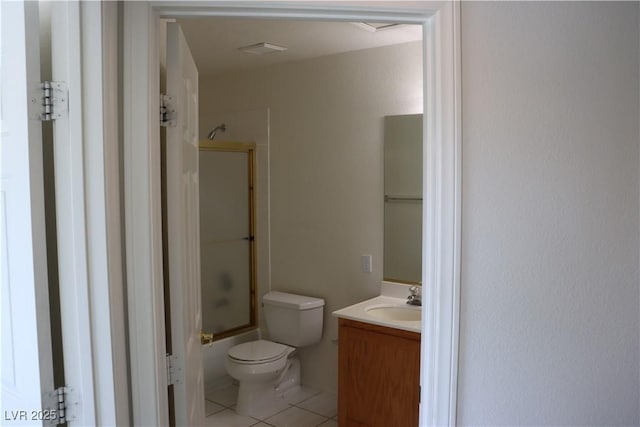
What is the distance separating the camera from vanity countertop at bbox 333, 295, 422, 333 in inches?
104

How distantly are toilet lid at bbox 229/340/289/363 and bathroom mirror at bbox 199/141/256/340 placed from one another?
496 millimetres

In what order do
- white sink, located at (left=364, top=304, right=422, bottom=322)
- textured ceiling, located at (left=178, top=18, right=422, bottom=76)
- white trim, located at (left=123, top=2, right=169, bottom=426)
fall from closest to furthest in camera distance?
white trim, located at (left=123, top=2, right=169, bottom=426)
textured ceiling, located at (left=178, top=18, right=422, bottom=76)
white sink, located at (left=364, top=304, right=422, bottom=322)

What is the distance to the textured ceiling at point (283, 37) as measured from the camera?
8.98 ft

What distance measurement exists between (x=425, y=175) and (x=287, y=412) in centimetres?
244

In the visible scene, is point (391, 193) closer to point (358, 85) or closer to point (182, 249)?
point (358, 85)

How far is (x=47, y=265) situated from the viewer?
Answer: 1.35 m

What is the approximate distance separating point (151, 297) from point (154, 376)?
0.23 metres

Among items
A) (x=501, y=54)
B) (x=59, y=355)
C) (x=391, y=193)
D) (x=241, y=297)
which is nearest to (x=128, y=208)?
(x=59, y=355)

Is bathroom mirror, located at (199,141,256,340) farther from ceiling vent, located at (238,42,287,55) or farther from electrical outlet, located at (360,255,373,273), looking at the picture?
electrical outlet, located at (360,255,373,273)

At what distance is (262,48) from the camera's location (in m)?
3.20

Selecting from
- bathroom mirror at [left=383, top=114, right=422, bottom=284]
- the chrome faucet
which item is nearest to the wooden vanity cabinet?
the chrome faucet

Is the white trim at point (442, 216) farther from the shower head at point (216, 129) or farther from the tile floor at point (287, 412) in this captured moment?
the shower head at point (216, 129)

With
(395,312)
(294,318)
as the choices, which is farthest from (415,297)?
(294,318)

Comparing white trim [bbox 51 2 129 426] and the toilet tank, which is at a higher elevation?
white trim [bbox 51 2 129 426]
